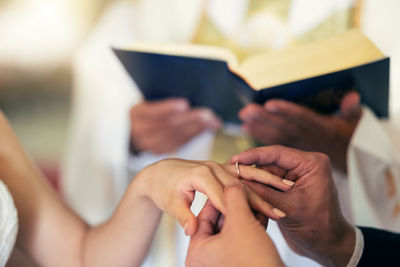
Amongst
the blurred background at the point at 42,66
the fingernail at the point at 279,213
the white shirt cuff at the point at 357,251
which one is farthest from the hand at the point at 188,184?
the blurred background at the point at 42,66

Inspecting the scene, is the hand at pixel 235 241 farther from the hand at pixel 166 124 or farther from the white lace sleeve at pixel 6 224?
A: the hand at pixel 166 124

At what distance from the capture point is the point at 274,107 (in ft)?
2.26

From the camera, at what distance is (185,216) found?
1.56 ft

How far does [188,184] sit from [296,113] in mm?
308

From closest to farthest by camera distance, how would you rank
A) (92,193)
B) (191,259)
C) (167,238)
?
(191,259), (167,238), (92,193)

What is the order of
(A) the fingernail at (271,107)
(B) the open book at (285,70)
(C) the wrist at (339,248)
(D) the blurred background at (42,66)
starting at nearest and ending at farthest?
(C) the wrist at (339,248) < (B) the open book at (285,70) < (A) the fingernail at (271,107) < (D) the blurred background at (42,66)

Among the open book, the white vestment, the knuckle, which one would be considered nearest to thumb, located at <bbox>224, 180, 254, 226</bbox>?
the knuckle

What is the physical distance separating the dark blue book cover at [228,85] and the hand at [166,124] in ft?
0.08

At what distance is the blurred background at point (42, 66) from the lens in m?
1.88

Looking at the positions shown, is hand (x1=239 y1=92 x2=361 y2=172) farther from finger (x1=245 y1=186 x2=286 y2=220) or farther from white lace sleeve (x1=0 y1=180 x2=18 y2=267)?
white lace sleeve (x1=0 y1=180 x2=18 y2=267)

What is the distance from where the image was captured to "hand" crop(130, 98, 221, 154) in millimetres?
1032

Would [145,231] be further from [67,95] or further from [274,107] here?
[67,95]

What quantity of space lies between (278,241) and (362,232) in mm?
134

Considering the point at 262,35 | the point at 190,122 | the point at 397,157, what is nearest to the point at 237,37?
the point at 262,35
